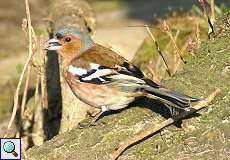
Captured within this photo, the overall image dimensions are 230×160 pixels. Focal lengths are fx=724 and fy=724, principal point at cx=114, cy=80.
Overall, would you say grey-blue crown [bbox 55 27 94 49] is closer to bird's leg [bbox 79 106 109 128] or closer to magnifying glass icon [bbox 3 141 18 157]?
bird's leg [bbox 79 106 109 128]

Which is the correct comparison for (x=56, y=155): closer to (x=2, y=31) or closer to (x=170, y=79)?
(x=170, y=79)

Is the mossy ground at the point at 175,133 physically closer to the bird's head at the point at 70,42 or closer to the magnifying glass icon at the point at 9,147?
the magnifying glass icon at the point at 9,147

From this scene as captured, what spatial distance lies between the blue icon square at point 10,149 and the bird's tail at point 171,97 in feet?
3.71

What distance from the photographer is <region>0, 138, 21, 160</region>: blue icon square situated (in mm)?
5605

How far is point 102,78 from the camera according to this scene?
19.1 feet

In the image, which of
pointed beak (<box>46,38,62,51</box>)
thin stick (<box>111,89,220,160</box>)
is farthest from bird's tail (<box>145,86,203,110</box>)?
pointed beak (<box>46,38,62,51</box>)

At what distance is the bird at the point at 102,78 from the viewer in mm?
5592

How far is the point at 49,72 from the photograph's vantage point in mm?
8789

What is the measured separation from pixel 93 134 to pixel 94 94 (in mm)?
528

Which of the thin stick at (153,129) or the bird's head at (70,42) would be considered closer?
the thin stick at (153,129)

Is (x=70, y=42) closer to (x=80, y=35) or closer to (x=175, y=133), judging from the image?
(x=80, y=35)

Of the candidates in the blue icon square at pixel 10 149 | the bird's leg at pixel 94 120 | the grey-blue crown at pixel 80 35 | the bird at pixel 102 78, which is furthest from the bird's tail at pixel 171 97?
the blue icon square at pixel 10 149

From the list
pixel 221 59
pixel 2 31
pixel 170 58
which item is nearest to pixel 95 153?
pixel 221 59

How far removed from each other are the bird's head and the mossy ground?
83 centimetres
